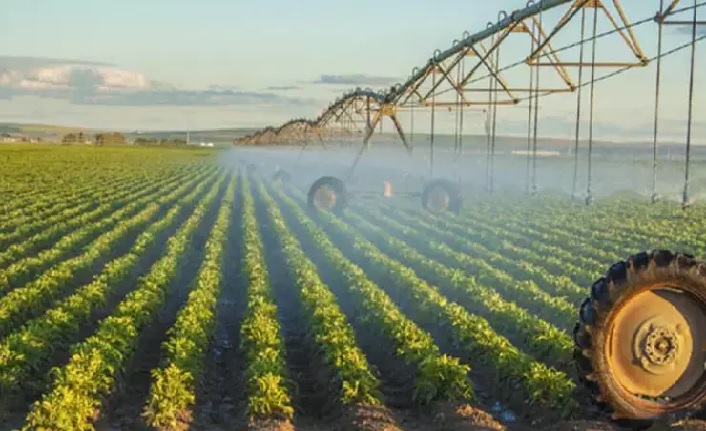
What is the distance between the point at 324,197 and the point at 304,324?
53.2 feet

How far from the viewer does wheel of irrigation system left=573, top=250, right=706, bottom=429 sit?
7508mm

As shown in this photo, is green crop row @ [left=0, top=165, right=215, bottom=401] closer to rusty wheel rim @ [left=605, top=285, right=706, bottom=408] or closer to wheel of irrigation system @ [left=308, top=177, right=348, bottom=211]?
rusty wheel rim @ [left=605, top=285, right=706, bottom=408]

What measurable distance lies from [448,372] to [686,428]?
8.59ft

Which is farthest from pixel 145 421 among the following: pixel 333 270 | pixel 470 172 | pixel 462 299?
pixel 470 172

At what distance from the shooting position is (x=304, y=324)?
A: 1425cm

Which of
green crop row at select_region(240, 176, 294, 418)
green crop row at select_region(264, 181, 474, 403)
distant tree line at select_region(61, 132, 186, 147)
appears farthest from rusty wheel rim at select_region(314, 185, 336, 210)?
distant tree line at select_region(61, 132, 186, 147)

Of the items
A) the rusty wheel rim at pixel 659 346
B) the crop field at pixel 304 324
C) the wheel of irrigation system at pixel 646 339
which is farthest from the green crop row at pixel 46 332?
the rusty wheel rim at pixel 659 346

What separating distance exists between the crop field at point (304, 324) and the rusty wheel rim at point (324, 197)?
4.89 ft

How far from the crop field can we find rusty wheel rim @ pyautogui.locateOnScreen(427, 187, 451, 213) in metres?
2.11

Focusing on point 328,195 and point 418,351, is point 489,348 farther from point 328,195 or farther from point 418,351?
point 328,195

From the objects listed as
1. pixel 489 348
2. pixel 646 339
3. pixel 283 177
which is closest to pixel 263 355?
pixel 489 348

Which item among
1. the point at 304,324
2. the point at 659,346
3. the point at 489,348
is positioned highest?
the point at 659,346

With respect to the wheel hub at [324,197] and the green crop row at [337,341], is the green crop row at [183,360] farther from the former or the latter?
the wheel hub at [324,197]

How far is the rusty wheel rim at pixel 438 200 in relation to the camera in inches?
1209
